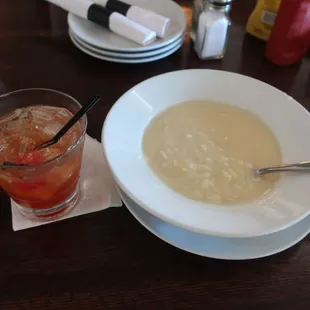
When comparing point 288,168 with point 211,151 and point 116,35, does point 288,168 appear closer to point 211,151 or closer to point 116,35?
point 211,151

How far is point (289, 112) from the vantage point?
2.73 feet

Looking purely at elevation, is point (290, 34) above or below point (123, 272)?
above

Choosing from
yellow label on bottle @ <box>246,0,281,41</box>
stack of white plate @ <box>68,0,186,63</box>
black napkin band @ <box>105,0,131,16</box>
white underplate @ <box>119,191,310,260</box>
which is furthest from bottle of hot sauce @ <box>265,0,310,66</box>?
white underplate @ <box>119,191,310,260</box>

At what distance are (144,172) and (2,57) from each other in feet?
1.84

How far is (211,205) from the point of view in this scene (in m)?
0.67

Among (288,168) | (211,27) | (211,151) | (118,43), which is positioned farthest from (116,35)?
(288,168)

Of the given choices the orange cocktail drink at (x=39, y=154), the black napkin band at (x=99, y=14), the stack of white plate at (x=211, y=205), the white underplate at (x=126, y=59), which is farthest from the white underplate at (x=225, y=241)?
the black napkin band at (x=99, y=14)

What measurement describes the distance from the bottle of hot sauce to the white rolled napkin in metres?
0.30

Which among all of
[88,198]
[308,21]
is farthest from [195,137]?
[308,21]

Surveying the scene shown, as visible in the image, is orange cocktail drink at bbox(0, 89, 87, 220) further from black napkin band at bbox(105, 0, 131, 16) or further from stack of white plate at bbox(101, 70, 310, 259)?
black napkin band at bbox(105, 0, 131, 16)

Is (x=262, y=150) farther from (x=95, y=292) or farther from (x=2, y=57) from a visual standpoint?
(x=2, y=57)

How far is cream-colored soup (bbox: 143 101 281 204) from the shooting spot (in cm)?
71

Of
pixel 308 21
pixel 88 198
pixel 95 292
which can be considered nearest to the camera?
pixel 95 292

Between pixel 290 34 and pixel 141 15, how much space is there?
1.20 feet
